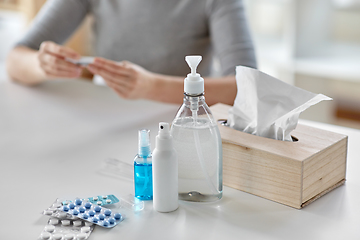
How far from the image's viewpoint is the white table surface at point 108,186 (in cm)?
58

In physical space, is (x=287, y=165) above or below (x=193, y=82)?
below

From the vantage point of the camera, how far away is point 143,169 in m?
0.64

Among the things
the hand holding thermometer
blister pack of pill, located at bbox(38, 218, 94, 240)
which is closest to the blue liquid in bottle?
blister pack of pill, located at bbox(38, 218, 94, 240)

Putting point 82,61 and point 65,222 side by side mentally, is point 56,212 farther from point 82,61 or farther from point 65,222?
point 82,61

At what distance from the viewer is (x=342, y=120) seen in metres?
2.54

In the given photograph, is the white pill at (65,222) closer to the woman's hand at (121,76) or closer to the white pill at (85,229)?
the white pill at (85,229)

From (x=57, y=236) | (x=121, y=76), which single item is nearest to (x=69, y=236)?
(x=57, y=236)

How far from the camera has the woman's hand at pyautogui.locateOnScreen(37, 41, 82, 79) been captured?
1.18 m

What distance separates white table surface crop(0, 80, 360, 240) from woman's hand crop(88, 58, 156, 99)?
72mm

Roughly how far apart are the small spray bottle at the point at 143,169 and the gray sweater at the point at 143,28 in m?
0.77

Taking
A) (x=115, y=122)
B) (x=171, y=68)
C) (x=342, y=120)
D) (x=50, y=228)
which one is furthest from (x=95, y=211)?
(x=342, y=120)

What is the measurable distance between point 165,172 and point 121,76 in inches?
20.7

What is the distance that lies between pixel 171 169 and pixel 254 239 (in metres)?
0.15

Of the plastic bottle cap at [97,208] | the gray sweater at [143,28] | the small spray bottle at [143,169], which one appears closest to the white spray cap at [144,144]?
the small spray bottle at [143,169]
